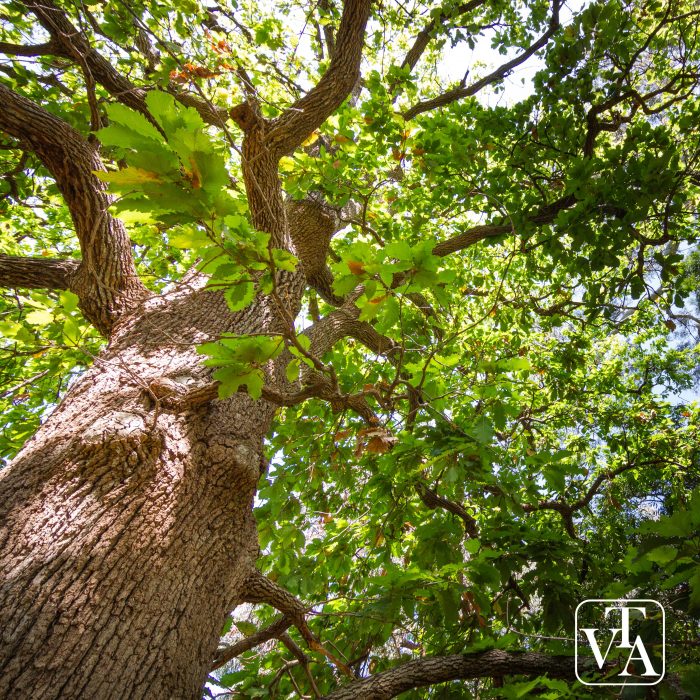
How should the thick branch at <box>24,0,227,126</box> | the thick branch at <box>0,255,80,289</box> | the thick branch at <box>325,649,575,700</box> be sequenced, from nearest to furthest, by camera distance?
the thick branch at <box>325,649,575,700</box> → the thick branch at <box>24,0,227,126</box> → the thick branch at <box>0,255,80,289</box>

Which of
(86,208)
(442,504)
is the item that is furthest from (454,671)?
(86,208)

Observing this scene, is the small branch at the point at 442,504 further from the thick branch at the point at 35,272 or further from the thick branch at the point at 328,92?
the thick branch at the point at 35,272

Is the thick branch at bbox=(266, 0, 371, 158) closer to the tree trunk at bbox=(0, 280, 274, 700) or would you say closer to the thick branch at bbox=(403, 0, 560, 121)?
the tree trunk at bbox=(0, 280, 274, 700)

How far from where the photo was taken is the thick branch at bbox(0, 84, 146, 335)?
1.82 m

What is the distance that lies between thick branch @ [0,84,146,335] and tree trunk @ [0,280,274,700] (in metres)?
0.33

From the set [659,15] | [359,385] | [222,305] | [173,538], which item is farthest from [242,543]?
[659,15]

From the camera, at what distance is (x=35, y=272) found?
88.0 inches

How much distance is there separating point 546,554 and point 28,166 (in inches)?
164

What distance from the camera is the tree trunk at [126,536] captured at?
3.67ft

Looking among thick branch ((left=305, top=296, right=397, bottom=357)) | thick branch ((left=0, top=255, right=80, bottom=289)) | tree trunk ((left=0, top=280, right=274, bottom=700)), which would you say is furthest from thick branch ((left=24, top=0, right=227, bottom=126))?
thick branch ((left=305, top=296, right=397, bottom=357))

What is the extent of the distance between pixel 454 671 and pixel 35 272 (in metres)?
2.58

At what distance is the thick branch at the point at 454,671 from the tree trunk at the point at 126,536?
1.76 feet

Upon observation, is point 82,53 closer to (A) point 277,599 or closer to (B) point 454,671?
(A) point 277,599

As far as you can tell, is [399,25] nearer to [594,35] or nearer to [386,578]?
[594,35]
